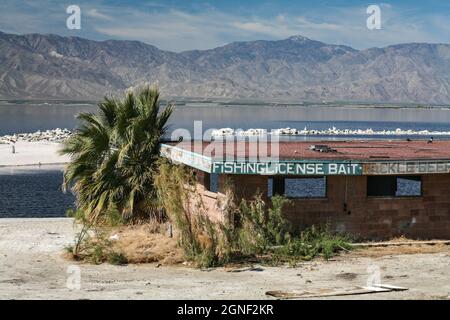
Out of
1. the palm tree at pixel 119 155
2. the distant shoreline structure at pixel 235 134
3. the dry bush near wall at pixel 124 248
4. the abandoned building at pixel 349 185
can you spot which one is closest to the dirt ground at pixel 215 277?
the dry bush near wall at pixel 124 248

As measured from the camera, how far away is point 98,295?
46.8ft

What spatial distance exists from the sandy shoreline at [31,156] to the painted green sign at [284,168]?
38.2 m

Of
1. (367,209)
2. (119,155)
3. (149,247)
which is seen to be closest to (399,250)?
(367,209)

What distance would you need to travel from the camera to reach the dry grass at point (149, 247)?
719 inches

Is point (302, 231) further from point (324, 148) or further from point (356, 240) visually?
point (324, 148)

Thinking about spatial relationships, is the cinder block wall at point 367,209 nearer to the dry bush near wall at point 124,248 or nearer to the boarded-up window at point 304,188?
the dry bush near wall at point 124,248

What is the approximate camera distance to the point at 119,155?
71.5ft

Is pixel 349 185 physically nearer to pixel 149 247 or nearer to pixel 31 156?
pixel 149 247

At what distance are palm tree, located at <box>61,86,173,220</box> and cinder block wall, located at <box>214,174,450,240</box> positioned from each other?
351 cm

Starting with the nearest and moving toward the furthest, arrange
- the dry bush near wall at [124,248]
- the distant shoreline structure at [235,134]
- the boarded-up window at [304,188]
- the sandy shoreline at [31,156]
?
the dry bush near wall at [124,248] < the boarded-up window at [304,188] < the sandy shoreline at [31,156] < the distant shoreline structure at [235,134]

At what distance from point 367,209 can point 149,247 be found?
549 cm

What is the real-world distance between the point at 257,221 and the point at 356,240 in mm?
2727

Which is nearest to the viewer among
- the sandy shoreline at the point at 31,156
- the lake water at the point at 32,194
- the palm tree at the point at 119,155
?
the palm tree at the point at 119,155

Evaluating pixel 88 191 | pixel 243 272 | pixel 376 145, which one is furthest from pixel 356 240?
pixel 88 191
